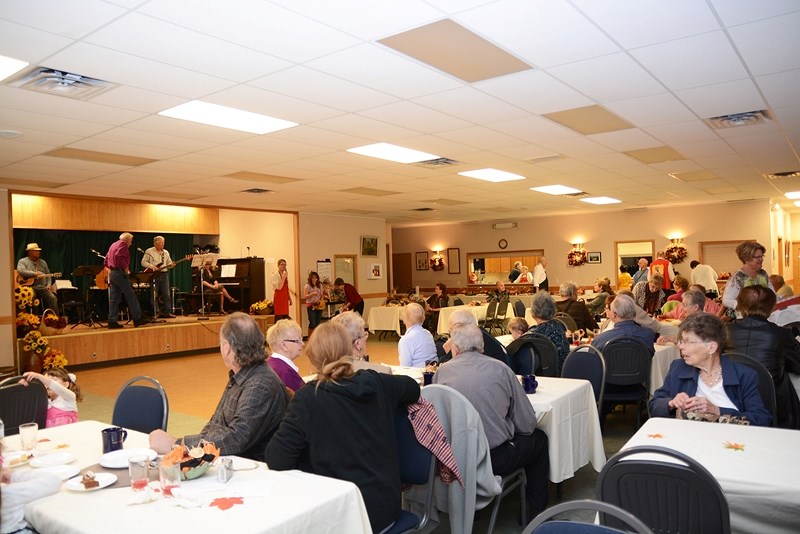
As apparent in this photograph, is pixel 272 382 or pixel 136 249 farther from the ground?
pixel 136 249

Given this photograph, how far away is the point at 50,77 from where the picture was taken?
4371 millimetres

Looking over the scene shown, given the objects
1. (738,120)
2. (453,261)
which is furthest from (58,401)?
(453,261)

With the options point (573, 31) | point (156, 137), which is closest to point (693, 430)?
point (573, 31)

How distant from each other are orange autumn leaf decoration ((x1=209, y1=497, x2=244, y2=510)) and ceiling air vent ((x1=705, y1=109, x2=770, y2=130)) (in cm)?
612

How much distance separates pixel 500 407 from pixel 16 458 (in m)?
2.33

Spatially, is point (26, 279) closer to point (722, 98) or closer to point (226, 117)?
point (226, 117)

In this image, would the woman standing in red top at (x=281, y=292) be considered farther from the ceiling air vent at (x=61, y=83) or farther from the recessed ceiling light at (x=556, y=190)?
the ceiling air vent at (x=61, y=83)

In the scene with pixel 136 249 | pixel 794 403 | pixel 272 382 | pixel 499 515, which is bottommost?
pixel 499 515

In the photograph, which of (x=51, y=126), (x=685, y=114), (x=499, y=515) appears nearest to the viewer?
(x=499, y=515)

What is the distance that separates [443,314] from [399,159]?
5.49m

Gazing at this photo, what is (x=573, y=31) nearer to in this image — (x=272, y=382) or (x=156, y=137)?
A: (x=272, y=382)

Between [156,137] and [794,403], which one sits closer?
[794,403]

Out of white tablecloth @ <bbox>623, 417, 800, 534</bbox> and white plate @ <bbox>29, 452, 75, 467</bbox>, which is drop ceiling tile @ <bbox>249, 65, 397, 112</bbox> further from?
white tablecloth @ <bbox>623, 417, 800, 534</bbox>

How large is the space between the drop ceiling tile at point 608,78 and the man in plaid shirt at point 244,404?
3047 mm
